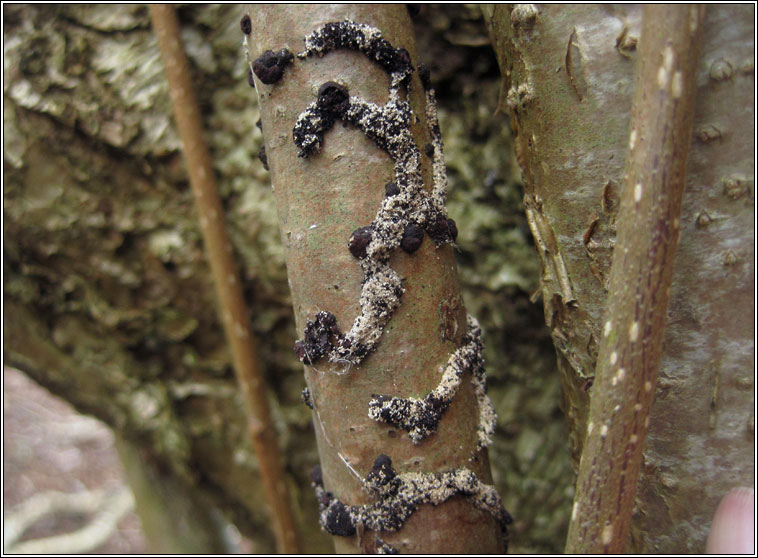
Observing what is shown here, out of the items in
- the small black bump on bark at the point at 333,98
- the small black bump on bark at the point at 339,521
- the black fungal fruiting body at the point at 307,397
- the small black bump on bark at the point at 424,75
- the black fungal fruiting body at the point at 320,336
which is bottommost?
the small black bump on bark at the point at 339,521

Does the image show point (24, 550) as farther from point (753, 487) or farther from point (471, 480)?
point (753, 487)

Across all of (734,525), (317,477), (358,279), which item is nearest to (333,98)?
(358,279)

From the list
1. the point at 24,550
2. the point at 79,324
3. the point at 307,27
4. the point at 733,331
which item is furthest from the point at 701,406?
the point at 24,550

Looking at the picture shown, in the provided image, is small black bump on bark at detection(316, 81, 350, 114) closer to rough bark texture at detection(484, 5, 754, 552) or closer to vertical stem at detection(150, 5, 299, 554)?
rough bark texture at detection(484, 5, 754, 552)

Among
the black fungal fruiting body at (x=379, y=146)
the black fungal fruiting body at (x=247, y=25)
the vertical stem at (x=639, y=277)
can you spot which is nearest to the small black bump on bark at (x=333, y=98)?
the black fungal fruiting body at (x=379, y=146)

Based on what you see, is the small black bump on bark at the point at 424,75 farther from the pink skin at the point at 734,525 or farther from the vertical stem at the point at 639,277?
the pink skin at the point at 734,525

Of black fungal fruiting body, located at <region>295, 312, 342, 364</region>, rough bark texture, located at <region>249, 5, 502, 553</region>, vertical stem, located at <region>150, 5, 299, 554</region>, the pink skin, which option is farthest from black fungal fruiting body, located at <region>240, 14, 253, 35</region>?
the pink skin
